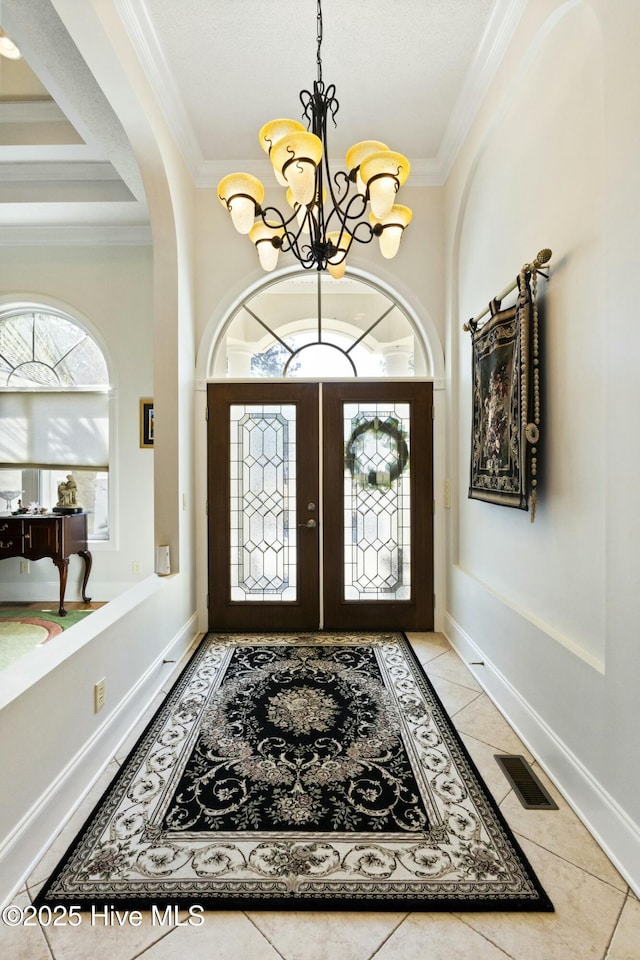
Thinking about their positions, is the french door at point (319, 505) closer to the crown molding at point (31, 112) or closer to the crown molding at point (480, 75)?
the crown molding at point (480, 75)

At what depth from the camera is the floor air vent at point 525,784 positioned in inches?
71.4

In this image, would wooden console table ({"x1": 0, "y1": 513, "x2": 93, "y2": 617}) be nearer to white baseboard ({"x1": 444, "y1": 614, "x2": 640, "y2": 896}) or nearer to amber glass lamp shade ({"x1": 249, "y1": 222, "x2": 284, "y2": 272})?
amber glass lamp shade ({"x1": 249, "y1": 222, "x2": 284, "y2": 272})

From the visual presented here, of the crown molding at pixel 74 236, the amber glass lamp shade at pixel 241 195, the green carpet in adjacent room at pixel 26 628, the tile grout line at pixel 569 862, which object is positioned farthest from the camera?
the crown molding at pixel 74 236

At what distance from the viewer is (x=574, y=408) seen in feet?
6.29

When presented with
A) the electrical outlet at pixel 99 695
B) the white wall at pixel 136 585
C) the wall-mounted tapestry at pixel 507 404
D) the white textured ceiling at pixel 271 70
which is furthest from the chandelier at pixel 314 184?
the electrical outlet at pixel 99 695

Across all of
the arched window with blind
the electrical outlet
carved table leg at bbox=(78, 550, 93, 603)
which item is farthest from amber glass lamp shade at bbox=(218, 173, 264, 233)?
carved table leg at bbox=(78, 550, 93, 603)

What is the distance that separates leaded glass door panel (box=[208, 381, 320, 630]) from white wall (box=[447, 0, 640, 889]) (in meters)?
1.37

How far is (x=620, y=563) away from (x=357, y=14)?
2.74 m

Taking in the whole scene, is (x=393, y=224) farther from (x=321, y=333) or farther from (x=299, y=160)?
(x=321, y=333)

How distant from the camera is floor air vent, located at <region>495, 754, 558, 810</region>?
71.4 inches

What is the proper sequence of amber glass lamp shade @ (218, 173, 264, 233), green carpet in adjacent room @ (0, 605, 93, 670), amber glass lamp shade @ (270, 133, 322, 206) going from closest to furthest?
amber glass lamp shade @ (270, 133, 322, 206) → amber glass lamp shade @ (218, 173, 264, 233) → green carpet in adjacent room @ (0, 605, 93, 670)

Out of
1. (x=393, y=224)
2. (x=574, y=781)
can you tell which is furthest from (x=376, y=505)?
(x=574, y=781)

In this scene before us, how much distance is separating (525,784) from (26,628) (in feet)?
12.0

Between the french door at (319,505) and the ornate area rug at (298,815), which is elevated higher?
the french door at (319,505)
